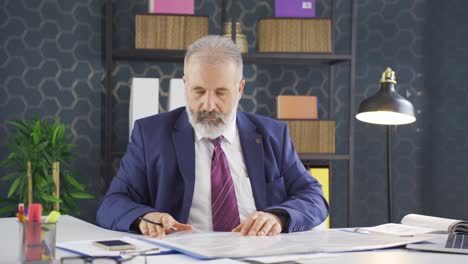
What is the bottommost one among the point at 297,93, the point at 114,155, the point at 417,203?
the point at 417,203

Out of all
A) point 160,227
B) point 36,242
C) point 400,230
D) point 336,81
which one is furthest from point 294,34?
point 36,242

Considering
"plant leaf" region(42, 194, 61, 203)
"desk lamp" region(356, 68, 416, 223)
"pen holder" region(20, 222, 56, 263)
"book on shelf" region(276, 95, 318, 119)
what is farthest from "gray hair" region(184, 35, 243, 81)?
"book on shelf" region(276, 95, 318, 119)

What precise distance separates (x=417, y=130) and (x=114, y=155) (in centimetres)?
188

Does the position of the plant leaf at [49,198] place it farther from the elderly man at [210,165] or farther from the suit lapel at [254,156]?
the suit lapel at [254,156]

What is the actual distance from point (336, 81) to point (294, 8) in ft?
2.00

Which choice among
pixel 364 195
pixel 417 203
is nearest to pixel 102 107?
pixel 364 195

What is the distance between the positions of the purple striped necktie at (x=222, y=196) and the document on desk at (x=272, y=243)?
33 cm

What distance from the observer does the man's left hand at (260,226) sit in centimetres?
201

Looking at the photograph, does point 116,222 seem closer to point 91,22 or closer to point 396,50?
point 91,22

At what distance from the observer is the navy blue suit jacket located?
2380 mm

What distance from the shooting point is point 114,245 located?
5.49 feet

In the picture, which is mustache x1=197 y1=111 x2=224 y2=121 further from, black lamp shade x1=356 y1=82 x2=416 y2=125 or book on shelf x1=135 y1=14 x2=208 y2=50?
book on shelf x1=135 y1=14 x2=208 y2=50

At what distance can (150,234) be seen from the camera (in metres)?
1.97

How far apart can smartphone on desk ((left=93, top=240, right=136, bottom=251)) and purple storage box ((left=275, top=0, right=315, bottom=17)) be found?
2.59m
